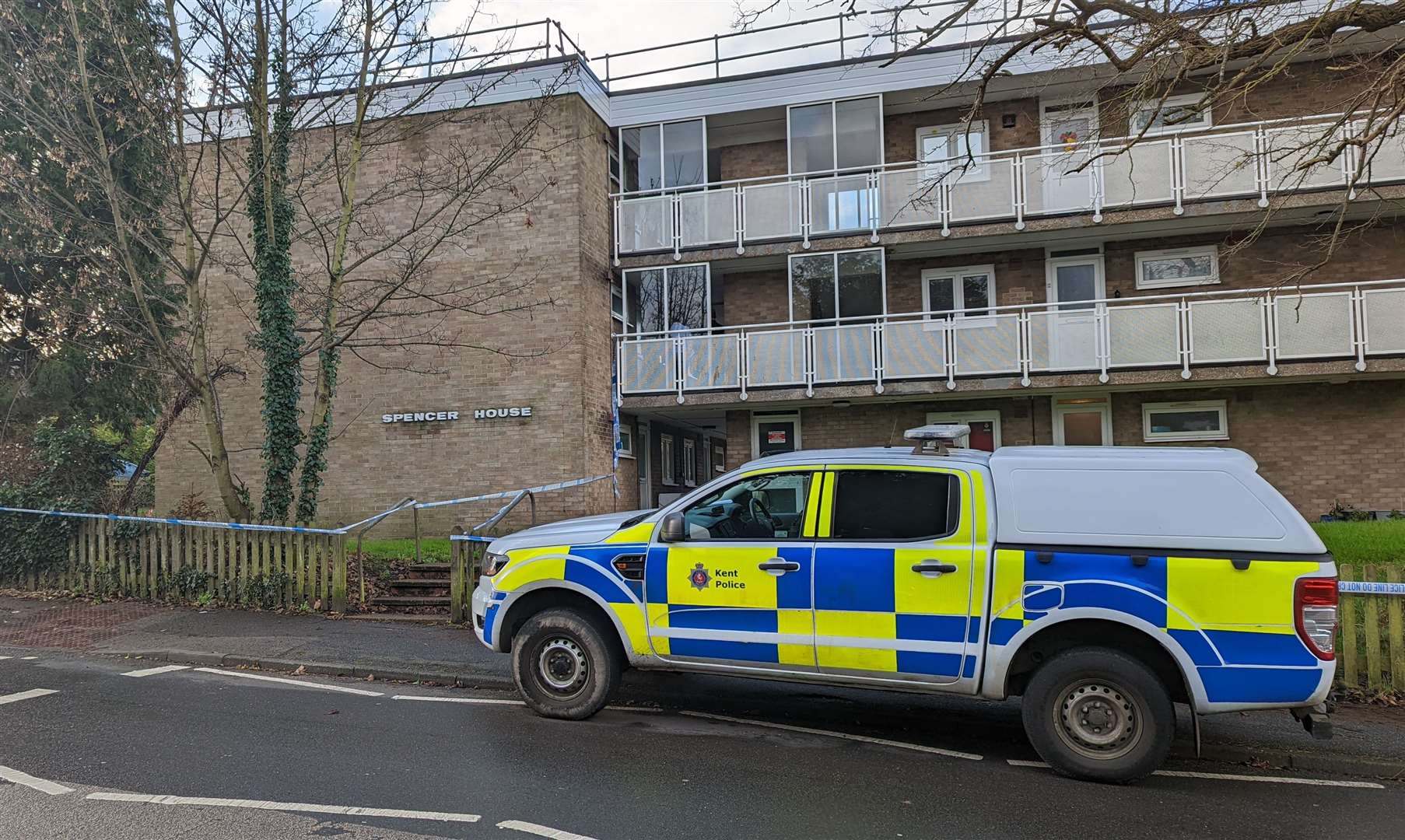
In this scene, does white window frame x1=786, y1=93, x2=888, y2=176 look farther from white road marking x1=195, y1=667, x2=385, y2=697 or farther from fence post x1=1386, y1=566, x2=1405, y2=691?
white road marking x1=195, y1=667, x2=385, y2=697

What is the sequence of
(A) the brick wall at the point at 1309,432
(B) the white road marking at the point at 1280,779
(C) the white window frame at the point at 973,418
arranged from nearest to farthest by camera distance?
(B) the white road marking at the point at 1280,779, (A) the brick wall at the point at 1309,432, (C) the white window frame at the point at 973,418

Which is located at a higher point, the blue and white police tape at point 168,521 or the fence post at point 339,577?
the blue and white police tape at point 168,521

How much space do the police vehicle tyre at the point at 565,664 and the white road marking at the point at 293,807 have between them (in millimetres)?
1738

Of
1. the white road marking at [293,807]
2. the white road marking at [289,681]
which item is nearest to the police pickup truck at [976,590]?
the white road marking at [289,681]

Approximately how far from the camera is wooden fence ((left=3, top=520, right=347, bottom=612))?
10.1 metres

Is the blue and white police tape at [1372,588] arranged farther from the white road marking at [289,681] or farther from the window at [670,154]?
the window at [670,154]

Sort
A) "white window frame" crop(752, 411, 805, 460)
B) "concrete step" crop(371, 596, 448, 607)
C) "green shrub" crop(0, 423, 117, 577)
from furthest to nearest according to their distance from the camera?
"white window frame" crop(752, 411, 805, 460) → "green shrub" crop(0, 423, 117, 577) → "concrete step" crop(371, 596, 448, 607)

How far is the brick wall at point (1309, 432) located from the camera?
14711 millimetres

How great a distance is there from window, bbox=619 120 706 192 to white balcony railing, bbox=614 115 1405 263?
621mm

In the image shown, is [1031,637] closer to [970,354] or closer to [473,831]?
[473,831]

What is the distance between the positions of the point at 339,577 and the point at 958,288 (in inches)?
475

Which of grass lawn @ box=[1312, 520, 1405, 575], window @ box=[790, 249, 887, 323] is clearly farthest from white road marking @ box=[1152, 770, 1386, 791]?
window @ box=[790, 249, 887, 323]

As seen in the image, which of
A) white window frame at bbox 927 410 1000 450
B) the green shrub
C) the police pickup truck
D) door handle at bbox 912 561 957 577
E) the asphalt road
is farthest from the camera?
white window frame at bbox 927 410 1000 450

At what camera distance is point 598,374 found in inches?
637
